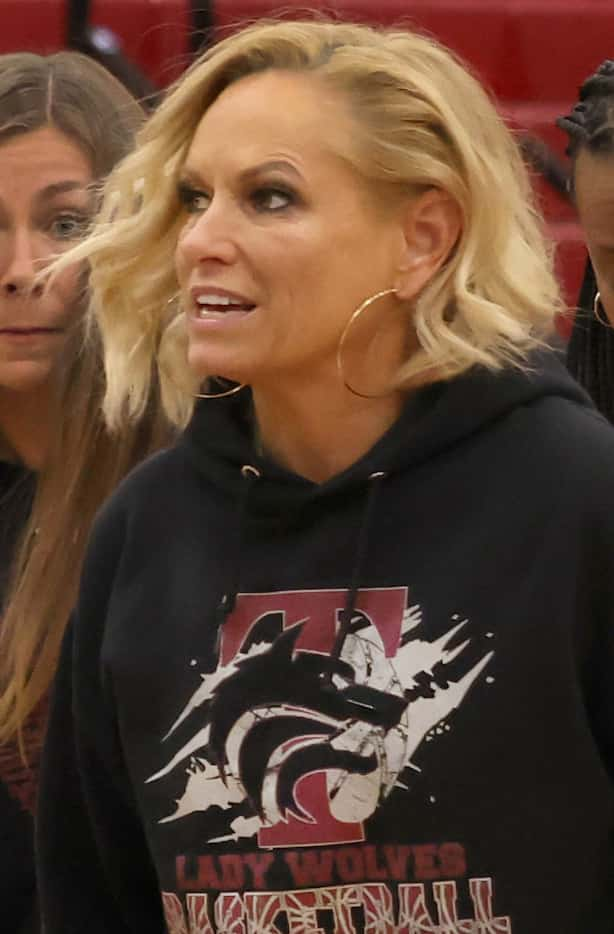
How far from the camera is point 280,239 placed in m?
1.35

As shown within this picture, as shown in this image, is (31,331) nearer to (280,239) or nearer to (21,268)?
(21,268)

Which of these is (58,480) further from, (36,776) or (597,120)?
(597,120)

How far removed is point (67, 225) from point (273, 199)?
23.7 inches

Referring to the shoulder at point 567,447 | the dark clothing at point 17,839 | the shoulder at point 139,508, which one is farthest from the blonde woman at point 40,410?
the shoulder at point 567,447

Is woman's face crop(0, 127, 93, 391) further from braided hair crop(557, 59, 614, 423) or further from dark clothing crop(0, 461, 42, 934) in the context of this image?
braided hair crop(557, 59, 614, 423)

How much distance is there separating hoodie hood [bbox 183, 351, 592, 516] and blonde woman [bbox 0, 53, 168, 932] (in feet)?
1.24

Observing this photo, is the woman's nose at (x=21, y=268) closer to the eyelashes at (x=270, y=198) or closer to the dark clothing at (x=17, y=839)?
the dark clothing at (x=17, y=839)

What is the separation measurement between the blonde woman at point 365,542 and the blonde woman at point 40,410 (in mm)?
322

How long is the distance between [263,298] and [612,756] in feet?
1.39

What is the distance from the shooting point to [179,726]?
4.66 ft

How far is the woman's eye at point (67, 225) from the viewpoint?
1.90 meters

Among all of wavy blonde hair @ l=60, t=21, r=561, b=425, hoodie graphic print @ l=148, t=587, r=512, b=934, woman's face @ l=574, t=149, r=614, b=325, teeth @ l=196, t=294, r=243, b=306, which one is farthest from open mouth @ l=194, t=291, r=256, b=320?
woman's face @ l=574, t=149, r=614, b=325

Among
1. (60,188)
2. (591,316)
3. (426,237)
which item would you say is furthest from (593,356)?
(60,188)

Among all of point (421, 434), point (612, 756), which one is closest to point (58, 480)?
point (421, 434)
